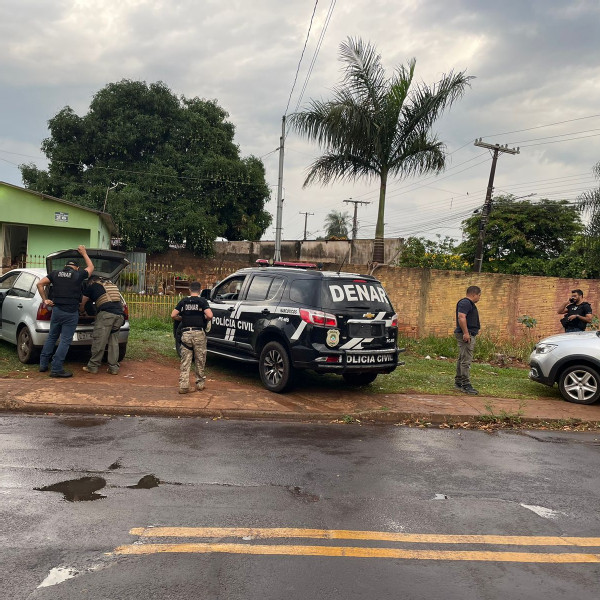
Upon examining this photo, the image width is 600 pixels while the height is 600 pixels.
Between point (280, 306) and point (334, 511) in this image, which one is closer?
point (334, 511)

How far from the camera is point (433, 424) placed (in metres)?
7.60

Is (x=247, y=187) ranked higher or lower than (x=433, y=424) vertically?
higher

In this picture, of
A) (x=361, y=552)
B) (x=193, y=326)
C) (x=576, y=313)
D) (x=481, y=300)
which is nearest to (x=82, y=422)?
(x=193, y=326)

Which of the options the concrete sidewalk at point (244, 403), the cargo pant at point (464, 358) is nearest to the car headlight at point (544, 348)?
the concrete sidewalk at point (244, 403)

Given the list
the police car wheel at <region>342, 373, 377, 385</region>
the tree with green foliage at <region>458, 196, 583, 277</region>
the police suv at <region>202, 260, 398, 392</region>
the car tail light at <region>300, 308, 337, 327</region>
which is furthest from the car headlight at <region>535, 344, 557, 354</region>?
the tree with green foliage at <region>458, 196, 583, 277</region>

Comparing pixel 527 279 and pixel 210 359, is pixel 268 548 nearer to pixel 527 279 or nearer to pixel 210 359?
pixel 210 359

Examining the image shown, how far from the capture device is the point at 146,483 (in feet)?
15.6

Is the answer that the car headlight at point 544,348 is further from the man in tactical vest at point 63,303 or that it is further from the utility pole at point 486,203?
the utility pole at point 486,203

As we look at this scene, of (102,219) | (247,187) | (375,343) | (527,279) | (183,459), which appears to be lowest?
(183,459)

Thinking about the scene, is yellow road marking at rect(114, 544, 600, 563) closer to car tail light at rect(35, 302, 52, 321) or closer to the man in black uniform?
car tail light at rect(35, 302, 52, 321)

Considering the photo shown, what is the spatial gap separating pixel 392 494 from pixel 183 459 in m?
1.98

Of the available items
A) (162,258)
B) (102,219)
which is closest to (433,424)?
(102,219)

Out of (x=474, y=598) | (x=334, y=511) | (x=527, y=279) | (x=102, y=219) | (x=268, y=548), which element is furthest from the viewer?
(x=102, y=219)

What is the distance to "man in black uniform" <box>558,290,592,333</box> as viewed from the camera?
11.1 metres
